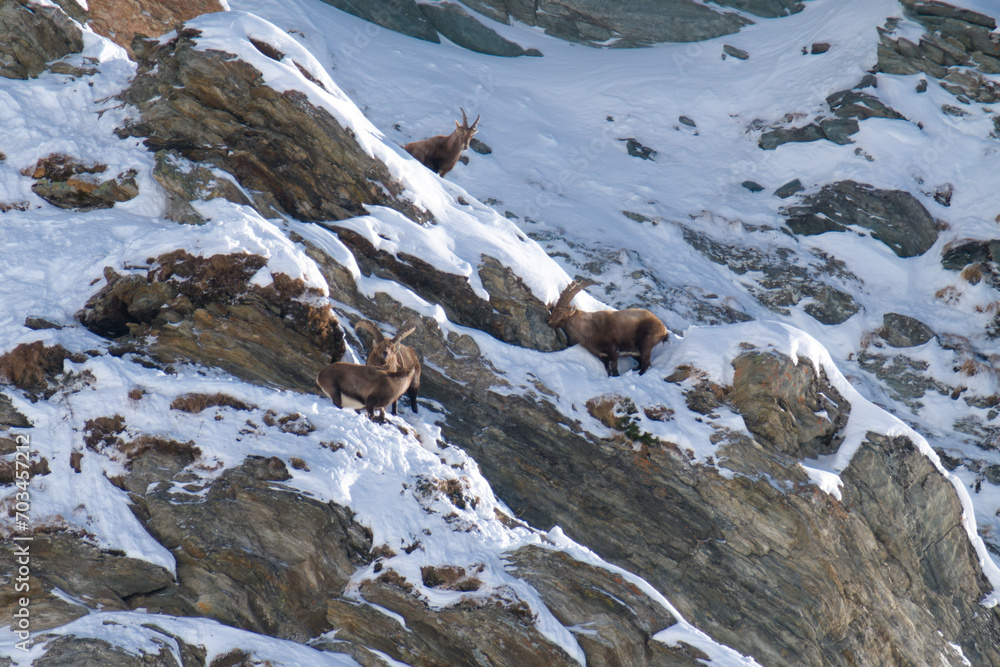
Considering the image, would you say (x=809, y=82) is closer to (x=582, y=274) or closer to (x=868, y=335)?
(x=868, y=335)

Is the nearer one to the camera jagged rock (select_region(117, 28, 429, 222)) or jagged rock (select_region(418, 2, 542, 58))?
jagged rock (select_region(117, 28, 429, 222))

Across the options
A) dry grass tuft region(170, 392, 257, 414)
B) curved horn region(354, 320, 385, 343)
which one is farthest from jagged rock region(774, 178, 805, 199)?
dry grass tuft region(170, 392, 257, 414)

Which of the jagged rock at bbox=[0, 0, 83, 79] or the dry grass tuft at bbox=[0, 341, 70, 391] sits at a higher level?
the jagged rock at bbox=[0, 0, 83, 79]

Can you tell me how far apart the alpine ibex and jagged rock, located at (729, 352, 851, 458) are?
4.98m

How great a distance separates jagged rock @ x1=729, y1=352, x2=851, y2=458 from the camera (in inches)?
396

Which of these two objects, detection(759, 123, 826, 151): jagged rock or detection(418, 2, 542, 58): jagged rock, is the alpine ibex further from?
detection(418, 2, 542, 58): jagged rock

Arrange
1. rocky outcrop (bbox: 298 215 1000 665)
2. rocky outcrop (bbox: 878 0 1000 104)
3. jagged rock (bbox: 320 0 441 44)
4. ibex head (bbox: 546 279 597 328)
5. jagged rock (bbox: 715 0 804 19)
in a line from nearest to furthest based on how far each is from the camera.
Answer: rocky outcrop (bbox: 298 215 1000 665)
ibex head (bbox: 546 279 597 328)
rocky outcrop (bbox: 878 0 1000 104)
jagged rock (bbox: 320 0 441 44)
jagged rock (bbox: 715 0 804 19)

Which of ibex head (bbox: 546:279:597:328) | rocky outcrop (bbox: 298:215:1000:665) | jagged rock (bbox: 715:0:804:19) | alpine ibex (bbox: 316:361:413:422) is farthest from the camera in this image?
jagged rock (bbox: 715:0:804:19)

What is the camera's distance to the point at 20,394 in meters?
7.35

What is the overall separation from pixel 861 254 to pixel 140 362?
60.4 feet

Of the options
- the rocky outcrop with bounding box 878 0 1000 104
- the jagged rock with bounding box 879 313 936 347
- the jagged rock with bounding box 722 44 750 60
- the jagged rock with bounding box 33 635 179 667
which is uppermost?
the rocky outcrop with bounding box 878 0 1000 104

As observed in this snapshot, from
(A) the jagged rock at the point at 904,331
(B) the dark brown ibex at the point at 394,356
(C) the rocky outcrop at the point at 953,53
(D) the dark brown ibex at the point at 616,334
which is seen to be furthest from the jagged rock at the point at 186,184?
(C) the rocky outcrop at the point at 953,53

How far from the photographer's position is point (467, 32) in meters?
30.3

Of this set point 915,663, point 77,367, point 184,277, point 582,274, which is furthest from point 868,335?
point 77,367
